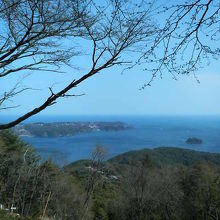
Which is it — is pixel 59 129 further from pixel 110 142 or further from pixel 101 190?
pixel 101 190

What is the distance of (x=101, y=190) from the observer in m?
24.6

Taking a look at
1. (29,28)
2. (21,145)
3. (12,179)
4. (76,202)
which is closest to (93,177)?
(76,202)

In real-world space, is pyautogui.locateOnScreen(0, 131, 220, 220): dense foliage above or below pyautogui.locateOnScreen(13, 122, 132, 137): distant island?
below

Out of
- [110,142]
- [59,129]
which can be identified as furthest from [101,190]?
[110,142]

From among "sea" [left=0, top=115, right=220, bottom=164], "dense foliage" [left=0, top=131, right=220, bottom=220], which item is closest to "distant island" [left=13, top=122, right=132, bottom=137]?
"sea" [left=0, top=115, right=220, bottom=164]

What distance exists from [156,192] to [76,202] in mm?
5686

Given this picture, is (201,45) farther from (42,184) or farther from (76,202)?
(76,202)

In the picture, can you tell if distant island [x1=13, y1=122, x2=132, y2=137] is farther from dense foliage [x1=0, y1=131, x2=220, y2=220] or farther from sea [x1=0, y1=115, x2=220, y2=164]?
dense foliage [x1=0, y1=131, x2=220, y2=220]

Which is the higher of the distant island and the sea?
the distant island

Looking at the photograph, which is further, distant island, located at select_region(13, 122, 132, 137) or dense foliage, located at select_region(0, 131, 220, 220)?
distant island, located at select_region(13, 122, 132, 137)

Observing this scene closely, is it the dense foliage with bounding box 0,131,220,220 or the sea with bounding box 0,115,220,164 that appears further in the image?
the sea with bounding box 0,115,220,164

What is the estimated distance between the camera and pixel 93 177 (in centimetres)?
1622

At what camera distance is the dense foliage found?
14758 millimetres

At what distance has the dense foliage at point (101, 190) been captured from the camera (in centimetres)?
1476
